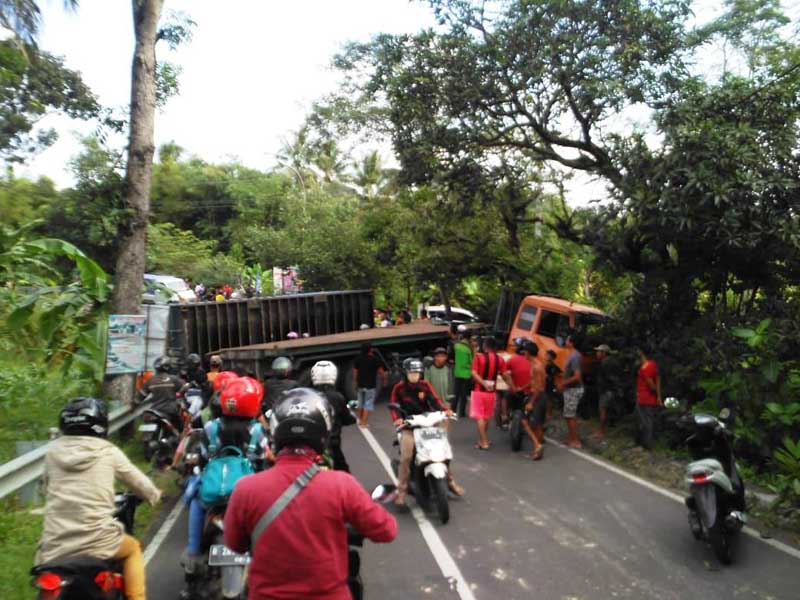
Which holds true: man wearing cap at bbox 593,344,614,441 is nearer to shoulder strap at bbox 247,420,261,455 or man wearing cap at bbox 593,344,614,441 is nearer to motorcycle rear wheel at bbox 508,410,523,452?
motorcycle rear wheel at bbox 508,410,523,452

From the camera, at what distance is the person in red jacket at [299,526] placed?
2793 mm

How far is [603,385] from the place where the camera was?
38.1 feet

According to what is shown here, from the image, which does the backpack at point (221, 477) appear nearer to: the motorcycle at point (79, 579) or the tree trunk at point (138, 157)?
the motorcycle at point (79, 579)

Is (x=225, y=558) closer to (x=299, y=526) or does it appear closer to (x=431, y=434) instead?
(x=299, y=526)

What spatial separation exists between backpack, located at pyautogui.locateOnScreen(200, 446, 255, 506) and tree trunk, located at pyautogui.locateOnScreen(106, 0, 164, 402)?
Result: 6.79 m

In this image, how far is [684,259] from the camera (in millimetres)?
11227

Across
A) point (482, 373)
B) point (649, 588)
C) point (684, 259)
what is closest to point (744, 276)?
point (684, 259)

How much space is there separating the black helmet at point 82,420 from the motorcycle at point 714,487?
14.6 feet

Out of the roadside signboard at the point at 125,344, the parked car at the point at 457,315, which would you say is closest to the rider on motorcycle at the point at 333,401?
the roadside signboard at the point at 125,344

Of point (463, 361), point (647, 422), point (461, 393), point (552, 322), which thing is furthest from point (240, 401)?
point (552, 322)

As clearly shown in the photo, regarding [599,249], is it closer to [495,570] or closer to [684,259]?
[684,259]

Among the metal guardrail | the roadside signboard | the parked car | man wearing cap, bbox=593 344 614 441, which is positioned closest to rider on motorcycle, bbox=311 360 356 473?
the metal guardrail

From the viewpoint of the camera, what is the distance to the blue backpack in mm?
4660

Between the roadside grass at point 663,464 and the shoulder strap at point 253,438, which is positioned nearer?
the shoulder strap at point 253,438
